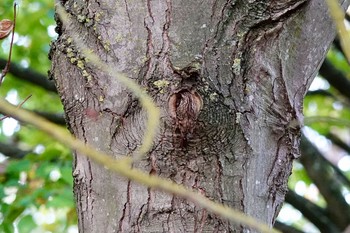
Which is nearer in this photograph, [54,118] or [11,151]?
[54,118]

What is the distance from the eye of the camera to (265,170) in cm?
105

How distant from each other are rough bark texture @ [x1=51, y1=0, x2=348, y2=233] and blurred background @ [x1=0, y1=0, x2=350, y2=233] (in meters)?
0.91

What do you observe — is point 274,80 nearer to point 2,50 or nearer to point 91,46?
point 91,46

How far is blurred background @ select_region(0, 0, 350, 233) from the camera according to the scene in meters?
1.98

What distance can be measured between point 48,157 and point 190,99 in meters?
1.26

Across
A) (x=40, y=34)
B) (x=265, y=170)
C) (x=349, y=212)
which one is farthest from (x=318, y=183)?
(x=265, y=170)

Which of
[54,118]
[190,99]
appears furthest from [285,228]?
[190,99]

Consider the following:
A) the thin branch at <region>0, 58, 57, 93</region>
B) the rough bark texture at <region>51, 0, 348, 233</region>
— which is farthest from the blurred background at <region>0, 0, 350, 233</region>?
the rough bark texture at <region>51, 0, 348, 233</region>

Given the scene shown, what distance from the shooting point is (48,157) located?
6.97 ft

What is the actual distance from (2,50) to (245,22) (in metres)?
2.31

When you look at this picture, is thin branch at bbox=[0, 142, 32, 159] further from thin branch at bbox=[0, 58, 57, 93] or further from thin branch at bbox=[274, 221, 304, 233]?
thin branch at bbox=[274, 221, 304, 233]

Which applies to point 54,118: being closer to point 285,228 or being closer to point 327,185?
point 285,228

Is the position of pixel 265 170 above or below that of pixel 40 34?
below

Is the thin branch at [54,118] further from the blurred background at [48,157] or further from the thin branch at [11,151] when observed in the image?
the thin branch at [11,151]
